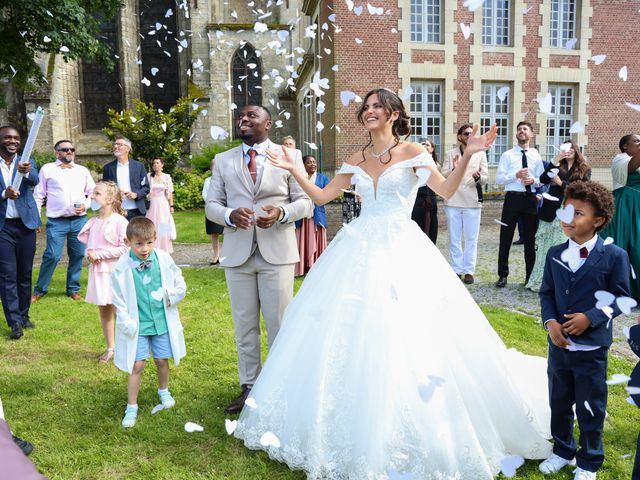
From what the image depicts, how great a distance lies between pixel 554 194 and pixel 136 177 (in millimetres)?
6065

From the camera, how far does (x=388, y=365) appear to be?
117 inches

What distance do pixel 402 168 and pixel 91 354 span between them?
3744mm

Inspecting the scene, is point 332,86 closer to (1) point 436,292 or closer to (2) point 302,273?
(2) point 302,273

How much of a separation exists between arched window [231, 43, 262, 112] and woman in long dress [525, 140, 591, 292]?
21.0m

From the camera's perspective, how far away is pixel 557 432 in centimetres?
313

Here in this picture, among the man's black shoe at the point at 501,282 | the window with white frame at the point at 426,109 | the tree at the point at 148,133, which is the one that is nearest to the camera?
the man's black shoe at the point at 501,282

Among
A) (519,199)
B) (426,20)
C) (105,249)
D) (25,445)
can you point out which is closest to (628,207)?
(519,199)

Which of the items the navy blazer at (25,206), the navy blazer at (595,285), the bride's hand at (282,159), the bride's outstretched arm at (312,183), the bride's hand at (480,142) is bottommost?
the navy blazer at (595,285)

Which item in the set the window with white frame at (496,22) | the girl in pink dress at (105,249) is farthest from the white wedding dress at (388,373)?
the window with white frame at (496,22)

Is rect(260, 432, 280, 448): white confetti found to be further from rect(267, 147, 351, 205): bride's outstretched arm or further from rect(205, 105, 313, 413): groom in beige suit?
rect(267, 147, 351, 205): bride's outstretched arm

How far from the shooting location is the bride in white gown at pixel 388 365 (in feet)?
9.37

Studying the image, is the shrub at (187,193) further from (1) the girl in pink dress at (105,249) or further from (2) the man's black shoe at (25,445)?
(2) the man's black shoe at (25,445)

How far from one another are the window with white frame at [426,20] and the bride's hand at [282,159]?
51.6 feet

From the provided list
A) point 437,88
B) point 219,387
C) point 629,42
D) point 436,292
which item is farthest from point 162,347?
point 629,42
